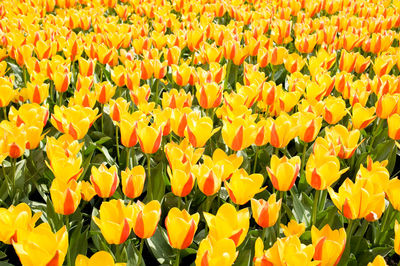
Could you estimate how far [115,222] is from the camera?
159cm

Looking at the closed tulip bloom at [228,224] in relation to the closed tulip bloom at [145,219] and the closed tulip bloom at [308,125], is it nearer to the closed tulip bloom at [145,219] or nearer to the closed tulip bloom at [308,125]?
the closed tulip bloom at [145,219]

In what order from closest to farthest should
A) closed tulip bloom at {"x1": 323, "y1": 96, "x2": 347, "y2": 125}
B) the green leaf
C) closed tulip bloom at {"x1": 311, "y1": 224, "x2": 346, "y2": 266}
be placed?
closed tulip bloom at {"x1": 311, "y1": 224, "x2": 346, "y2": 266}
the green leaf
closed tulip bloom at {"x1": 323, "y1": 96, "x2": 347, "y2": 125}

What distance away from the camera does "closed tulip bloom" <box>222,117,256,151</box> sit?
212cm

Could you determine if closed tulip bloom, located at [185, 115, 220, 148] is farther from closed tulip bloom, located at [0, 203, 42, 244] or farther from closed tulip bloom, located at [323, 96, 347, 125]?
closed tulip bloom, located at [0, 203, 42, 244]

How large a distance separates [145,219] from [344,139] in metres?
1.09

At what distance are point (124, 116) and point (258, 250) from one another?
1038 mm

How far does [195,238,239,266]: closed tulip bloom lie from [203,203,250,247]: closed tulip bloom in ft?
0.16

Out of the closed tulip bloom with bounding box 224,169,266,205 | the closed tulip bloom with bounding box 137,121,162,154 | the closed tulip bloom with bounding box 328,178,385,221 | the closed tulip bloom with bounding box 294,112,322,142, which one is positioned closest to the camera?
the closed tulip bloom with bounding box 328,178,385,221

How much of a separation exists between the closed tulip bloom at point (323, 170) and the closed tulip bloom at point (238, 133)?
1.14 feet

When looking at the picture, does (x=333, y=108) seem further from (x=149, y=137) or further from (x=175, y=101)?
(x=149, y=137)

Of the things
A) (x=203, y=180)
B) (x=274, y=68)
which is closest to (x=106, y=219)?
(x=203, y=180)

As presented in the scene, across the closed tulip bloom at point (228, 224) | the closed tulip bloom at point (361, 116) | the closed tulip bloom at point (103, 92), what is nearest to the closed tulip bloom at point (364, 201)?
the closed tulip bloom at point (228, 224)

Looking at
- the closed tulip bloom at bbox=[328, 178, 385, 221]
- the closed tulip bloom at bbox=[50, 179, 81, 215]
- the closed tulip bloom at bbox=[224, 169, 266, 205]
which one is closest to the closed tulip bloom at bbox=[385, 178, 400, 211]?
the closed tulip bloom at bbox=[328, 178, 385, 221]

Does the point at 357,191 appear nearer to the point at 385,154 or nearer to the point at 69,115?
the point at 385,154
